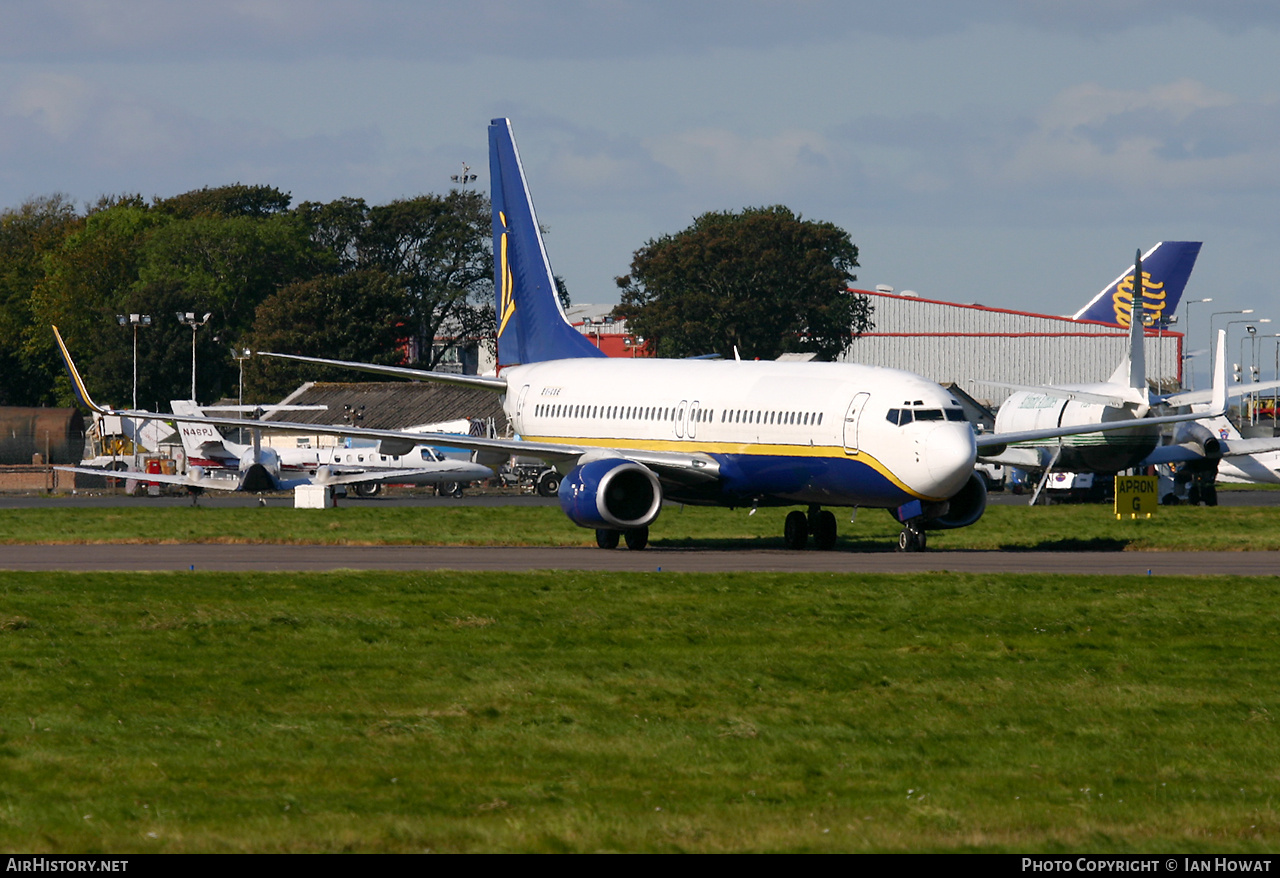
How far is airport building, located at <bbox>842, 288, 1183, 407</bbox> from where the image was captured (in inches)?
5197

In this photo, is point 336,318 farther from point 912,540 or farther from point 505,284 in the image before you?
point 912,540

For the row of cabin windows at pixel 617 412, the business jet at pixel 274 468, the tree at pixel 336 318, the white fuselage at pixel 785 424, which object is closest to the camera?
the white fuselage at pixel 785 424

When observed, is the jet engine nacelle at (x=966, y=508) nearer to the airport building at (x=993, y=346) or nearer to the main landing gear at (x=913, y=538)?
the main landing gear at (x=913, y=538)

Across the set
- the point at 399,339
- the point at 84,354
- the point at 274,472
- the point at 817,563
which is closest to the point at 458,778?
the point at 817,563

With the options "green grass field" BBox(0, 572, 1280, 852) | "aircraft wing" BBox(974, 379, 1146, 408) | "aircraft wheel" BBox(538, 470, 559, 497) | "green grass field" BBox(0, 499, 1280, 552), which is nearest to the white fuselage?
"green grass field" BBox(0, 499, 1280, 552)

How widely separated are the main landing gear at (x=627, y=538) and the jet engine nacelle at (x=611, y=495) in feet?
1.34

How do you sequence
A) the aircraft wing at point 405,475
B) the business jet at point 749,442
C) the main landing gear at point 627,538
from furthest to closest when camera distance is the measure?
the aircraft wing at point 405,475
the main landing gear at point 627,538
the business jet at point 749,442

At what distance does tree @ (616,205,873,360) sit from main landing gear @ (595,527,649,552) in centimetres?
8780

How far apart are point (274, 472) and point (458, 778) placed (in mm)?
61600

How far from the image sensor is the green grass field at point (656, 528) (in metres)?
38.7

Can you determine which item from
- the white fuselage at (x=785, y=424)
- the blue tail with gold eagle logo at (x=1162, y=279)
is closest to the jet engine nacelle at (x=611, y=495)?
the white fuselage at (x=785, y=424)

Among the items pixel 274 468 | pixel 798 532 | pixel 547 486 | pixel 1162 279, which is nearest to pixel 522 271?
pixel 798 532

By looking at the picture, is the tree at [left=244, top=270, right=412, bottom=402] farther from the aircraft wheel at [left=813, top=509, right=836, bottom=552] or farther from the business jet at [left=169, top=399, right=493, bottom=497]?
the aircraft wheel at [left=813, top=509, right=836, bottom=552]

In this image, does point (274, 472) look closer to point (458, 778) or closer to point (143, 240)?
point (458, 778)
